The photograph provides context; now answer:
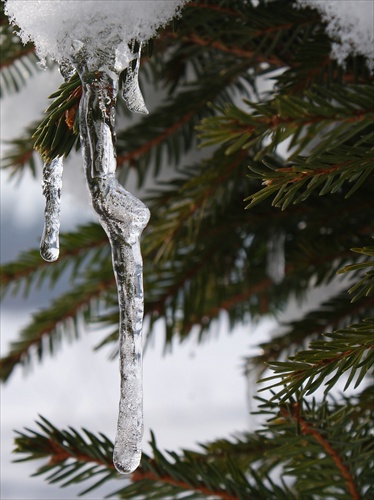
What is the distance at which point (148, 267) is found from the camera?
1.55 feet

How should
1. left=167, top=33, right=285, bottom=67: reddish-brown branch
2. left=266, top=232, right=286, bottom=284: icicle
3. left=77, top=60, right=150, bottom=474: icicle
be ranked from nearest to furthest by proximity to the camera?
left=77, top=60, right=150, bottom=474: icicle, left=167, top=33, right=285, bottom=67: reddish-brown branch, left=266, top=232, right=286, bottom=284: icicle

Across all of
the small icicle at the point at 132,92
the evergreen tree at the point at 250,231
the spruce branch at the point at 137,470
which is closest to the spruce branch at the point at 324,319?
the evergreen tree at the point at 250,231

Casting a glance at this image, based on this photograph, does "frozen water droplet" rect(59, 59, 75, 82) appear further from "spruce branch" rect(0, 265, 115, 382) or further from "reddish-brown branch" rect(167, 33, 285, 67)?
"spruce branch" rect(0, 265, 115, 382)

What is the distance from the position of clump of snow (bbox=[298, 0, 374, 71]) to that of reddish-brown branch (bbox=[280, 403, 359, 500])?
143 millimetres

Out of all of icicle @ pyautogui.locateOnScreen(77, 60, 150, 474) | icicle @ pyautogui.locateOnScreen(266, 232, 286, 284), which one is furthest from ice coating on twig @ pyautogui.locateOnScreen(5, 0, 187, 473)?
icicle @ pyautogui.locateOnScreen(266, 232, 286, 284)

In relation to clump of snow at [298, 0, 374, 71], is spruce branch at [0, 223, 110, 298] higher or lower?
higher

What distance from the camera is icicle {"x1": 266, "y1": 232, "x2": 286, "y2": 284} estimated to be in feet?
1.38

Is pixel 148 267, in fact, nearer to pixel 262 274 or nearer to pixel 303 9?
pixel 262 274

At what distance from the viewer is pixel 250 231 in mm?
410

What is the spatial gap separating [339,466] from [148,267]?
0.22m

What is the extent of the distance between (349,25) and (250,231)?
0.55 feet

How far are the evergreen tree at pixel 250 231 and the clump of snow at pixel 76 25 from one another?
14 mm

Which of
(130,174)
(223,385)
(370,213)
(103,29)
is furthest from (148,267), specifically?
(223,385)

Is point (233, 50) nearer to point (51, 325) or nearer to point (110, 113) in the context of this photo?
point (110, 113)
